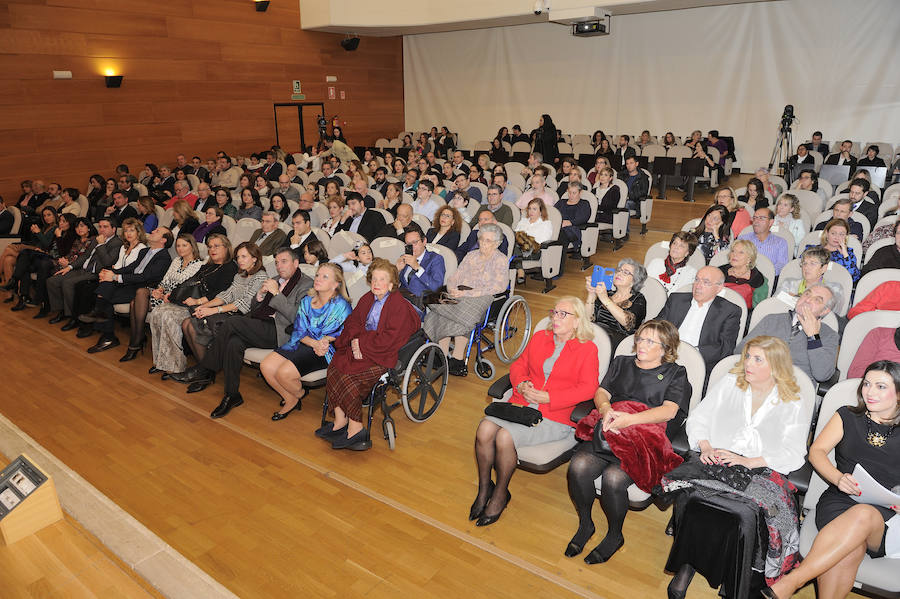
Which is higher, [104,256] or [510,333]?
[104,256]

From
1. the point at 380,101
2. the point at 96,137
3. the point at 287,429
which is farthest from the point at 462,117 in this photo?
the point at 287,429

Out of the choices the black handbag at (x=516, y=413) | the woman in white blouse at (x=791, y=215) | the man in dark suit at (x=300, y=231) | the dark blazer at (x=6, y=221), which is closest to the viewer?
the black handbag at (x=516, y=413)

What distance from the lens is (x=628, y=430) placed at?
291cm

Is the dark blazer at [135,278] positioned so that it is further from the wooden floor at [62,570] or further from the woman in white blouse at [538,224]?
the woman in white blouse at [538,224]

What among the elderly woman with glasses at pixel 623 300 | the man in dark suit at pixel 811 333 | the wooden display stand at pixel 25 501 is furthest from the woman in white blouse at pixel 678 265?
the wooden display stand at pixel 25 501

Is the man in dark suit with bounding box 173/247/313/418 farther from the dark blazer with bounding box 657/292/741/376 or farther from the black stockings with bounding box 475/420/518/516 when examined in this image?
the dark blazer with bounding box 657/292/741/376

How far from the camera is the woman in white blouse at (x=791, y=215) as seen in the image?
6008 millimetres

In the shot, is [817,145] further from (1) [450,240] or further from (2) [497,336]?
(2) [497,336]

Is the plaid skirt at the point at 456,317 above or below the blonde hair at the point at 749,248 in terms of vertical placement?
below

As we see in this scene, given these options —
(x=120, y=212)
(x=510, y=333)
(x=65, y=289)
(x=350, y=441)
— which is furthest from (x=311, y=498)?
(x=120, y=212)

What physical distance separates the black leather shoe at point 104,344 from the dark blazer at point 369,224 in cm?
256

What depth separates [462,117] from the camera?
60.0 feet

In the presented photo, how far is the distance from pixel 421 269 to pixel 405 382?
1.37 meters

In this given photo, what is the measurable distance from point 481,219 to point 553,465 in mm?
3139
